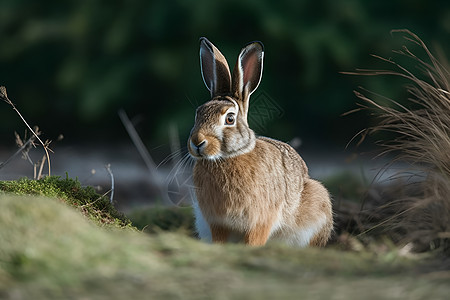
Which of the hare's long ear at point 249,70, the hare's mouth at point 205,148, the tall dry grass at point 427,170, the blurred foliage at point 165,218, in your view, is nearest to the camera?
the tall dry grass at point 427,170

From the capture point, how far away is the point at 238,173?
385 centimetres

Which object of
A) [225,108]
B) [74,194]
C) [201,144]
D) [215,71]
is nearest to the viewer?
[201,144]

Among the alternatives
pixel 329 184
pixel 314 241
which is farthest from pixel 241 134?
pixel 329 184

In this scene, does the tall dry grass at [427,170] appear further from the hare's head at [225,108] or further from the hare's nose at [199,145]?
the hare's nose at [199,145]

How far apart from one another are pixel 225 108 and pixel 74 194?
1.20m

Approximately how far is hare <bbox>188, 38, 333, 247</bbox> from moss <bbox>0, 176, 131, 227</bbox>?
58 cm

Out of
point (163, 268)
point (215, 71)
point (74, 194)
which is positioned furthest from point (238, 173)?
point (163, 268)

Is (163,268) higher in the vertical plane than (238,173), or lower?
higher

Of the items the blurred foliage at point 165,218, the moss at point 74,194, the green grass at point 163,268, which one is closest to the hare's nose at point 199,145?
the moss at point 74,194

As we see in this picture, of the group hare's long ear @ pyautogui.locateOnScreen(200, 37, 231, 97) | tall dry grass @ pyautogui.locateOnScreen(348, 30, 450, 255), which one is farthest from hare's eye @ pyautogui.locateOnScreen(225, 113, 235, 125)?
tall dry grass @ pyautogui.locateOnScreen(348, 30, 450, 255)

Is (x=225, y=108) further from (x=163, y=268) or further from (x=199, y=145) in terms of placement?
(x=163, y=268)

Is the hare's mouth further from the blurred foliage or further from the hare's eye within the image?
the blurred foliage

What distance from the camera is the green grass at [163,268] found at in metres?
2.21

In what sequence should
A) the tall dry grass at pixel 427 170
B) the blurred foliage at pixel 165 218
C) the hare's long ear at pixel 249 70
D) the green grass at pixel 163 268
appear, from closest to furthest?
the green grass at pixel 163 268
the tall dry grass at pixel 427 170
the hare's long ear at pixel 249 70
the blurred foliage at pixel 165 218
